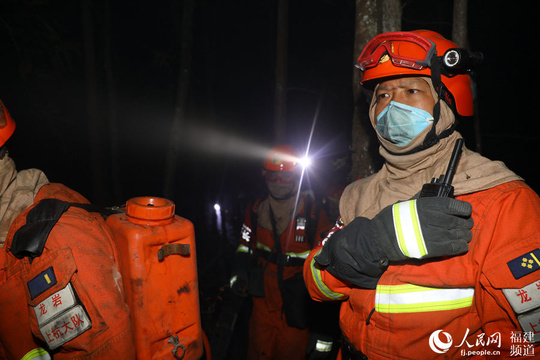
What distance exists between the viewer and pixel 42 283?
1.67 m

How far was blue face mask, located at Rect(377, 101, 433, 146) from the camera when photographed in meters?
1.87

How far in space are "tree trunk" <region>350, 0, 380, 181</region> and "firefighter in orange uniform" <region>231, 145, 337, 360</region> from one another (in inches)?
39.3

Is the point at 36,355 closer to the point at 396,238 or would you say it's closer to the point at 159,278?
the point at 159,278

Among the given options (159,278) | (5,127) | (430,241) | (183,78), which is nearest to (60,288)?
(159,278)

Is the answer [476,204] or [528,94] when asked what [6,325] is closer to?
[476,204]

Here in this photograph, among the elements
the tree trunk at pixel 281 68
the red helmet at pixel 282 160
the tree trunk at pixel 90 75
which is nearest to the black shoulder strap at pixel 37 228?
the red helmet at pixel 282 160

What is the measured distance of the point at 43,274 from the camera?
65.8 inches

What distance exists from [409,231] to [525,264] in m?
0.50

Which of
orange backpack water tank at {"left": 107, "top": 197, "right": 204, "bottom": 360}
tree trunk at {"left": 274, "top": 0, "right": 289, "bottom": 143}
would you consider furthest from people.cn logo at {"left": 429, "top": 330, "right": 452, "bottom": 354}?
tree trunk at {"left": 274, "top": 0, "right": 289, "bottom": 143}

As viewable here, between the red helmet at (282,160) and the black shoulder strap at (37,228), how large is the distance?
123 inches

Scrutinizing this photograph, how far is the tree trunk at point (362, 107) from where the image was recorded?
346 cm

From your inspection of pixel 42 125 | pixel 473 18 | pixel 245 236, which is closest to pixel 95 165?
pixel 42 125

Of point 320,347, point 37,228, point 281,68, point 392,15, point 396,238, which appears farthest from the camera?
point 281,68

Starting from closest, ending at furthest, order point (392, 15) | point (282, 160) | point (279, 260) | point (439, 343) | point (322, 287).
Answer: point (439, 343) < point (322, 287) < point (392, 15) < point (279, 260) < point (282, 160)
